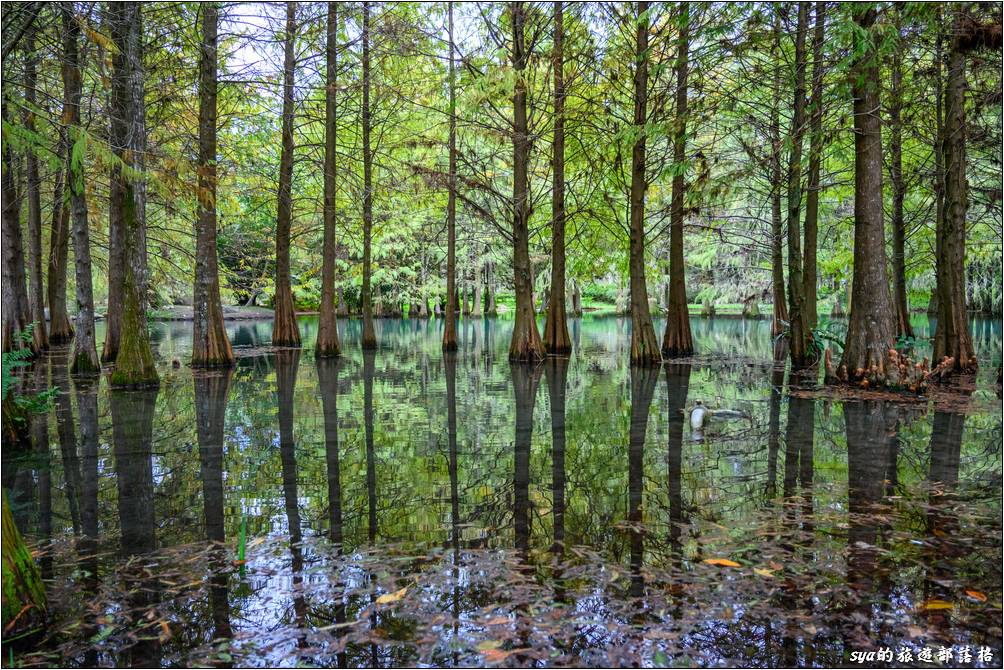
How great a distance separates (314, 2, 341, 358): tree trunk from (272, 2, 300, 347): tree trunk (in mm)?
929

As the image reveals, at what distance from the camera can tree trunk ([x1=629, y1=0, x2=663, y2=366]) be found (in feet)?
49.4

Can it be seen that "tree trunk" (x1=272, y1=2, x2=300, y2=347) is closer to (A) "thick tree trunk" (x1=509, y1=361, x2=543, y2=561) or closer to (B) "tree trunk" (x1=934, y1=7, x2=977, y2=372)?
(A) "thick tree trunk" (x1=509, y1=361, x2=543, y2=561)

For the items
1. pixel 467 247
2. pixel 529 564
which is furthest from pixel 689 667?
pixel 467 247

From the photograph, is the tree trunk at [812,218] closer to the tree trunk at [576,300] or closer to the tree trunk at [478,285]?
the tree trunk at [478,285]

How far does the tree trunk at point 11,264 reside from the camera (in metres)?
16.0

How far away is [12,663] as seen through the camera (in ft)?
9.28

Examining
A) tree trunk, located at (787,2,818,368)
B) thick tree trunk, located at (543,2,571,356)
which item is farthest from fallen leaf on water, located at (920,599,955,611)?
thick tree trunk, located at (543,2,571,356)

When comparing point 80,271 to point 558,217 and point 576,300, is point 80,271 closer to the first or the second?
point 558,217

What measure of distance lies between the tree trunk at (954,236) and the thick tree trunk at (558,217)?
736 centimetres

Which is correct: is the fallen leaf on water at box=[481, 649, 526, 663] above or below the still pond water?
below

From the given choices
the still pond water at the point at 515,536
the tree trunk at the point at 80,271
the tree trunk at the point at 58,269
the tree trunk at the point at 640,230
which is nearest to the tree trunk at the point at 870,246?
the still pond water at the point at 515,536

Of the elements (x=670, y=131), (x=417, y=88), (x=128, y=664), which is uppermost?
(x=417, y=88)

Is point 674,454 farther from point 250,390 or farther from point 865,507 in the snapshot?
point 250,390

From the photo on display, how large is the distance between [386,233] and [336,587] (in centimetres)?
2621
